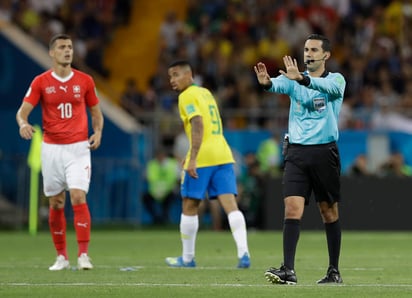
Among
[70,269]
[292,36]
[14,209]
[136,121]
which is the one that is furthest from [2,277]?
[292,36]

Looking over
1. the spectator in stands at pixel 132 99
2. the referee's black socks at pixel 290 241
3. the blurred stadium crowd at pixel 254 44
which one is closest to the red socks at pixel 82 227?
the referee's black socks at pixel 290 241

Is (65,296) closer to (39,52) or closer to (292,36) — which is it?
(39,52)

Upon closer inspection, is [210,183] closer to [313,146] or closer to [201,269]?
[201,269]

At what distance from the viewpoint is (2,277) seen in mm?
12492

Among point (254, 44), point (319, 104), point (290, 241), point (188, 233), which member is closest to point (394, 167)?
point (254, 44)

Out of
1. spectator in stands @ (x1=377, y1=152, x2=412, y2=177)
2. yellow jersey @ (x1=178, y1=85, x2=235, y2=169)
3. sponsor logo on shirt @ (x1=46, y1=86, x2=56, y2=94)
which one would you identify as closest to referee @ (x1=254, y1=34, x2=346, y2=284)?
yellow jersey @ (x1=178, y1=85, x2=235, y2=169)

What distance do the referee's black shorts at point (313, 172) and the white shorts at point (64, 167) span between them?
3154 millimetres

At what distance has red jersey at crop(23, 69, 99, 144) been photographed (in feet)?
45.8

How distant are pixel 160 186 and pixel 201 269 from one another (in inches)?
546

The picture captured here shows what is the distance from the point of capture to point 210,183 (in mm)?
14461

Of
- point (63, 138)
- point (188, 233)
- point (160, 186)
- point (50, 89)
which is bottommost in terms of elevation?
point (188, 233)

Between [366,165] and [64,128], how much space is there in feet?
47.7

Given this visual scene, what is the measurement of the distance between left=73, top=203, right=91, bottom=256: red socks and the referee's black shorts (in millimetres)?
3109

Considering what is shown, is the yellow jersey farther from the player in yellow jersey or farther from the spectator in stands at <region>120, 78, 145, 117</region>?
the spectator in stands at <region>120, 78, 145, 117</region>
